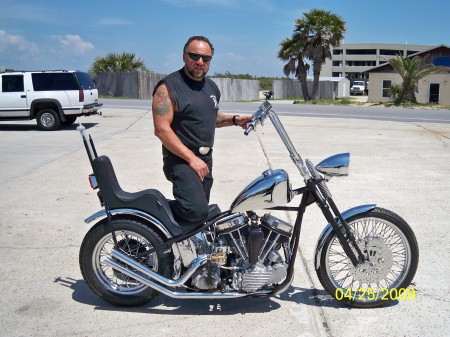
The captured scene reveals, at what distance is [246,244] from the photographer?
11.4ft

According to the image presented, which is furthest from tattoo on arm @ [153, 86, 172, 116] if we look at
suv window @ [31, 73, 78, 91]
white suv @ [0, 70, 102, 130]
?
suv window @ [31, 73, 78, 91]

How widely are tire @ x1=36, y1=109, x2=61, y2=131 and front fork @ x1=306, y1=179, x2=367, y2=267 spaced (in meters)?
13.5

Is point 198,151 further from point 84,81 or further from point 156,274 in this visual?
point 84,81

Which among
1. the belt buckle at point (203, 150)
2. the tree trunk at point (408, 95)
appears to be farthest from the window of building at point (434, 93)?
the belt buckle at point (203, 150)

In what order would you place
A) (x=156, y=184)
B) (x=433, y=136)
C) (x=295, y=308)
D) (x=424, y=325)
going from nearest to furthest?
(x=424, y=325)
(x=295, y=308)
(x=156, y=184)
(x=433, y=136)

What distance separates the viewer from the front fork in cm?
348

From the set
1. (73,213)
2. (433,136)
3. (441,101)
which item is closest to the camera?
(73,213)

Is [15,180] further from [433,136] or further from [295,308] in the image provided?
[433,136]

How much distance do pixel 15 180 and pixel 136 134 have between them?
252 inches

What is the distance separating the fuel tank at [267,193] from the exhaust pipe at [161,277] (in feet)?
1.68

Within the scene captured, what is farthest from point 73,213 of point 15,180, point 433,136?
point 433,136

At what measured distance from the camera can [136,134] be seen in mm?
14266

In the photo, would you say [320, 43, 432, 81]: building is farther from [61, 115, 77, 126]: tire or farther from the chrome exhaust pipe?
the chrome exhaust pipe

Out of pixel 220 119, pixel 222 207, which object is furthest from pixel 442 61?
pixel 220 119
